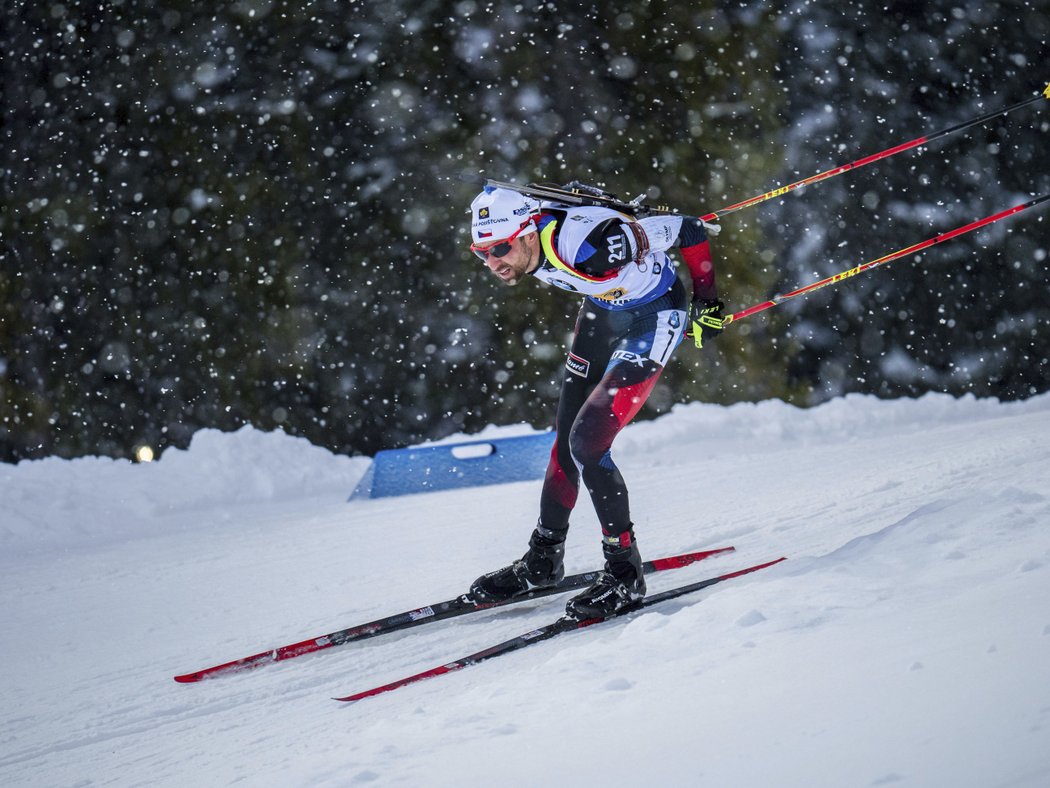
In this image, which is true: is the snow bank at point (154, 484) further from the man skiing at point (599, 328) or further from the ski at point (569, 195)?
the ski at point (569, 195)

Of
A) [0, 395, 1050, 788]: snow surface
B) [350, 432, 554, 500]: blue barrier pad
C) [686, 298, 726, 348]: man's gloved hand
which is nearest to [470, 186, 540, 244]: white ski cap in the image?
[686, 298, 726, 348]: man's gloved hand

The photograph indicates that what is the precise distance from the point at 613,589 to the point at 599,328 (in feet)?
3.98

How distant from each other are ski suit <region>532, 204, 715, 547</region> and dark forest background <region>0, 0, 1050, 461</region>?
5600 mm

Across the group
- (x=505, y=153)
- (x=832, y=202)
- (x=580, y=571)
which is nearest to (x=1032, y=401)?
(x=832, y=202)

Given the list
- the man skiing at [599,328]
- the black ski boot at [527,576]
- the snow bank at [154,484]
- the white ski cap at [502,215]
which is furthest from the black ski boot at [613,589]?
the snow bank at [154,484]

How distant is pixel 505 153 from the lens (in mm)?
10539

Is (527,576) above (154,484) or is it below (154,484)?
below

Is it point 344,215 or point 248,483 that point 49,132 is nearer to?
point 344,215

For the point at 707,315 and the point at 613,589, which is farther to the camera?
the point at 707,315

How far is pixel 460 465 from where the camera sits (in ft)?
27.9

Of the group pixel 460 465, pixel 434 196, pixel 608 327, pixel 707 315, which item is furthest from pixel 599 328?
pixel 434 196

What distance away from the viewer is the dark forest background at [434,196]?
991 centimetres

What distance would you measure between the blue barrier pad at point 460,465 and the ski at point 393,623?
366 cm

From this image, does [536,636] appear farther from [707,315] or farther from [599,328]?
[707,315]
